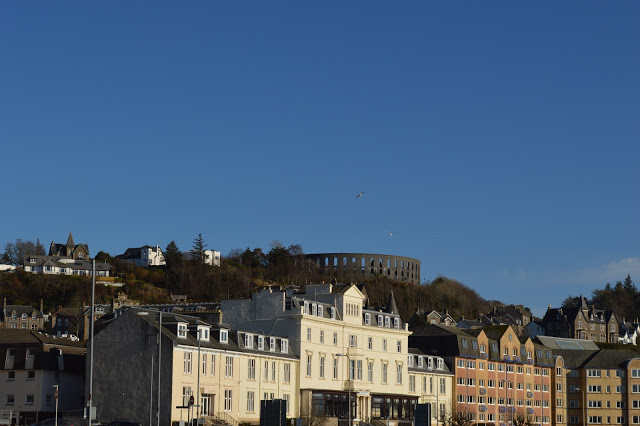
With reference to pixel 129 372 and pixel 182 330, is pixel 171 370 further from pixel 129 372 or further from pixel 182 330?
pixel 129 372

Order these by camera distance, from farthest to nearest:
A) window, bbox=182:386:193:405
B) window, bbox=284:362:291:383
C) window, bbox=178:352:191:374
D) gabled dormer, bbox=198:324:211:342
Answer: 1. window, bbox=284:362:291:383
2. gabled dormer, bbox=198:324:211:342
3. window, bbox=178:352:191:374
4. window, bbox=182:386:193:405

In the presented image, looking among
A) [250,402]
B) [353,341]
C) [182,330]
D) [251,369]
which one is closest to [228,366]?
[251,369]

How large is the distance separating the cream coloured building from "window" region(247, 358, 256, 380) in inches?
302

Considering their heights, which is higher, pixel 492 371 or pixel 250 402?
pixel 492 371

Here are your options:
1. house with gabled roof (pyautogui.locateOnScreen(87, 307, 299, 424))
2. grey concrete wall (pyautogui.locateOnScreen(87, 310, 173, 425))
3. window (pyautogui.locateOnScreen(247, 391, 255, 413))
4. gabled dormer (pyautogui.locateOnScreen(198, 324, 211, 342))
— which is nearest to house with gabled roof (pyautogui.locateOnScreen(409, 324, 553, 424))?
window (pyautogui.locateOnScreen(247, 391, 255, 413))

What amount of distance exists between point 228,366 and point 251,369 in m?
3.95

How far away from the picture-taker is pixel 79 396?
99625 mm

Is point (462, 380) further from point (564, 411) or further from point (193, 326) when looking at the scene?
point (193, 326)

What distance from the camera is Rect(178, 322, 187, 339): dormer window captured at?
9012cm

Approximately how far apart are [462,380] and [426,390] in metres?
7.92

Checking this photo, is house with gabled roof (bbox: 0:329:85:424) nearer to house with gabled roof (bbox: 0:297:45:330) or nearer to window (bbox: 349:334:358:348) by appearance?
window (bbox: 349:334:358:348)

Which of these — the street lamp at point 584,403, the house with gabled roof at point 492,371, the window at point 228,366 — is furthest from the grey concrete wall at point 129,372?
the street lamp at point 584,403

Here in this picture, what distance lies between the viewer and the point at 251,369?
98188mm

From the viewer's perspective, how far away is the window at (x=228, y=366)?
94350 mm
